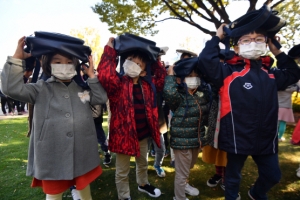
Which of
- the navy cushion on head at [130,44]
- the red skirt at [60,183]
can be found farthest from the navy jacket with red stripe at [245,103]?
the red skirt at [60,183]

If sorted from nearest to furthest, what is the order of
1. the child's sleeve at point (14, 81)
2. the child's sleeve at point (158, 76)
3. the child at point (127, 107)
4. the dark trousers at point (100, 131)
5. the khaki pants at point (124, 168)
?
the child's sleeve at point (14, 81) < the child at point (127, 107) < the khaki pants at point (124, 168) < the child's sleeve at point (158, 76) < the dark trousers at point (100, 131)

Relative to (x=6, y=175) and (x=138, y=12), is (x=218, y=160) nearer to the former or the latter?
(x=6, y=175)

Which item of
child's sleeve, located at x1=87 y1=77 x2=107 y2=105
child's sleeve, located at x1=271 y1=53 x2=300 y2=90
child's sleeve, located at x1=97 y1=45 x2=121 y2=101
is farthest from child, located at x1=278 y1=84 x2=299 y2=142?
child's sleeve, located at x1=87 y1=77 x2=107 y2=105

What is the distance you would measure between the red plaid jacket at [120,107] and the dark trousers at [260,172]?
0.95 metres

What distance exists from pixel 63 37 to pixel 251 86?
182 centimetres

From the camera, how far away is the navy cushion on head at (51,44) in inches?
67.1

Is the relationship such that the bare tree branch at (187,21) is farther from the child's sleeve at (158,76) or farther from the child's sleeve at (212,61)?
the child's sleeve at (212,61)

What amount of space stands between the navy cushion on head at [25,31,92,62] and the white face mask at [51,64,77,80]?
0.13 meters

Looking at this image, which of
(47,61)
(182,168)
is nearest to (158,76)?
(182,168)

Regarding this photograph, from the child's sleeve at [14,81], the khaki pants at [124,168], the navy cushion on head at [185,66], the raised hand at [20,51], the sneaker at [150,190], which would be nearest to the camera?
the child's sleeve at [14,81]

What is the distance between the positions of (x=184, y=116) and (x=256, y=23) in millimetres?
1166

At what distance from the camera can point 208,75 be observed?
195cm

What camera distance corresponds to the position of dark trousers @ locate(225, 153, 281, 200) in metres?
2.01

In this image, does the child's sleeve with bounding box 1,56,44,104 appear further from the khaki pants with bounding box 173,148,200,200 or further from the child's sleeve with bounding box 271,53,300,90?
the child's sleeve with bounding box 271,53,300,90
